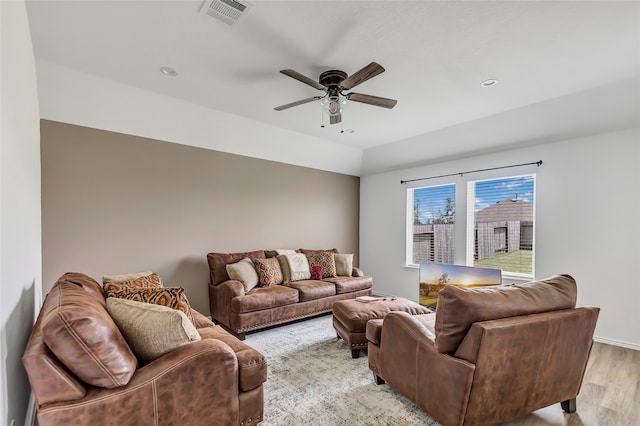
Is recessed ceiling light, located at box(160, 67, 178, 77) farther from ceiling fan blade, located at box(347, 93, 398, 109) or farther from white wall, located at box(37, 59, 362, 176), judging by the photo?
ceiling fan blade, located at box(347, 93, 398, 109)

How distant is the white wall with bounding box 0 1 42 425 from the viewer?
141 centimetres

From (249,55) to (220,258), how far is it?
2647mm

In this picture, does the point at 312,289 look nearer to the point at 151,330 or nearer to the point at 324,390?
the point at 324,390

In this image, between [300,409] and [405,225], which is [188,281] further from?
[405,225]

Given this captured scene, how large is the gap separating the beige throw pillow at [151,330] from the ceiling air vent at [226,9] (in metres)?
2.05

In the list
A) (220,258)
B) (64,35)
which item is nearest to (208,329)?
(220,258)

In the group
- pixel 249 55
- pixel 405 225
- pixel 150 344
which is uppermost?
pixel 249 55

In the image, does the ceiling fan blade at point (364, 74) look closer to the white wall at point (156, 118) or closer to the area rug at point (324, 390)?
the white wall at point (156, 118)

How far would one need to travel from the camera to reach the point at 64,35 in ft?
8.13

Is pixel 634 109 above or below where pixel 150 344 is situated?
above

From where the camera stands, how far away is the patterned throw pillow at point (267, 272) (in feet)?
14.0

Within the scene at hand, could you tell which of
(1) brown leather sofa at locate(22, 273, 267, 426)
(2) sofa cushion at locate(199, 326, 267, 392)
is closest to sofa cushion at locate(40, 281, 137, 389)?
(1) brown leather sofa at locate(22, 273, 267, 426)

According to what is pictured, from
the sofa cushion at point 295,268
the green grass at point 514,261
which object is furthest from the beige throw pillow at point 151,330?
the green grass at point 514,261

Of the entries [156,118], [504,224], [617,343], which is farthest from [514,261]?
[156,118]
